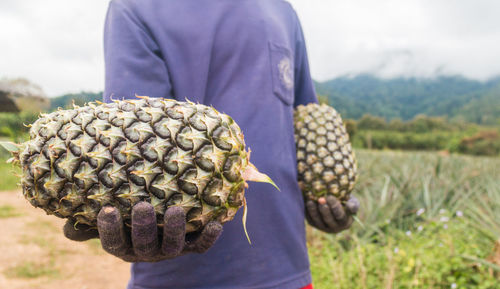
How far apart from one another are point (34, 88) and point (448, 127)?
5762cm

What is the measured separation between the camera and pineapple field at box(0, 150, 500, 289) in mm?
3613

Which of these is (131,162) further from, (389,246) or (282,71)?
(389,246)

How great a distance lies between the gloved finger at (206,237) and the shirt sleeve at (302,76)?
138cm

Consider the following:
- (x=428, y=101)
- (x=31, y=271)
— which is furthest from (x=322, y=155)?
(x=428, y=101)

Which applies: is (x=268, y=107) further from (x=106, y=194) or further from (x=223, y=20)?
(x=106, y=194)

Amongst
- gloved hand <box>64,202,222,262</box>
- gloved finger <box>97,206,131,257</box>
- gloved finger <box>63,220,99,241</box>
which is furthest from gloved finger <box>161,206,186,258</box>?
gloved finger <box>63,220,99,241</box>

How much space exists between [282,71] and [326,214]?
0.85 m

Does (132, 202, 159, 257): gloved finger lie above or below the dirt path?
above

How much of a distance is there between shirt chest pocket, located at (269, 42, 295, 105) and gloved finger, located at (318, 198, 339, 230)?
60 centimetres

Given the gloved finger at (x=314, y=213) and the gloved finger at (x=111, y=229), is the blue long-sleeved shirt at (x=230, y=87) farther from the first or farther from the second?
the gloved finger at (x=111, y=229)

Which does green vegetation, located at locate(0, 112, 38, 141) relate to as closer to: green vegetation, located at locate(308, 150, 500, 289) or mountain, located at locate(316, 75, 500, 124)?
green vegetation, located at locate(308, 150, 500, 289)

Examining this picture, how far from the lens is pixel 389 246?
3.99 m

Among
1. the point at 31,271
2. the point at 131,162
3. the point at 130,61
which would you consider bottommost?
the point at 31,271

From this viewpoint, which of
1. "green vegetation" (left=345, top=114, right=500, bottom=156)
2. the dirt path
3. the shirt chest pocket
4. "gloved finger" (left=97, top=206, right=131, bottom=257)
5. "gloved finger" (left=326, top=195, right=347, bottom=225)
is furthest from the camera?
"green vegetation" (left=345, top=114, right=500, bottom=156)
